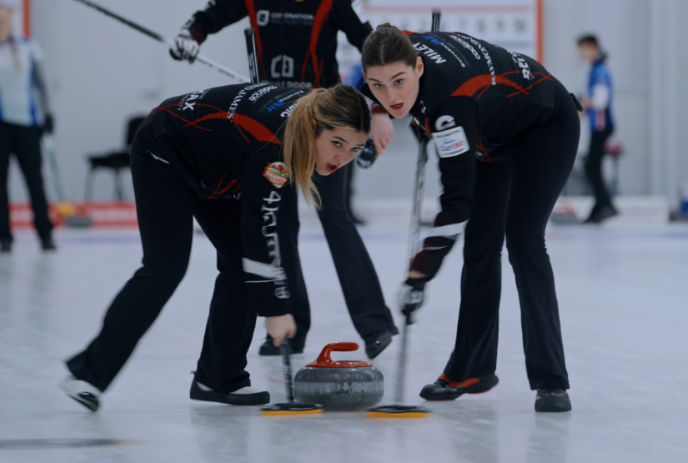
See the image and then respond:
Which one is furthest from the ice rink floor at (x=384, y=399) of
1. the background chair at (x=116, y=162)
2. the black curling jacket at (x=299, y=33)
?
the background chair at (x=116, y=162)

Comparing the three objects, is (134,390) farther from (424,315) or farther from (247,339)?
(424,315)

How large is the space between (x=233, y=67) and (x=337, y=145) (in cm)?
894

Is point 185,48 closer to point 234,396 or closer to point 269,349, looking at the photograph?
point 269,349

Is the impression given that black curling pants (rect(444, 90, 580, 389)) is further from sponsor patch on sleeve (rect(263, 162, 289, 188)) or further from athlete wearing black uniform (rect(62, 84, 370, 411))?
sponsor patch on sleeve (rect(263, 162, 289, 188))

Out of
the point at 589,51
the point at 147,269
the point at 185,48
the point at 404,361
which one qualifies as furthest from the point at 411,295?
the point at 589,51

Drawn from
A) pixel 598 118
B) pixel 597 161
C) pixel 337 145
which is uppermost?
pixel 337 145

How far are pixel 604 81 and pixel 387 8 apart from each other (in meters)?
3.24

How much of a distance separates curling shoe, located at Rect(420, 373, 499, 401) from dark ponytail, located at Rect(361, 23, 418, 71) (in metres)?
0.85

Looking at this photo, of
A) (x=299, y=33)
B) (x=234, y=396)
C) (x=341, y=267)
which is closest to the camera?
(x=234, y=396)

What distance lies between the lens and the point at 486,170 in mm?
2324

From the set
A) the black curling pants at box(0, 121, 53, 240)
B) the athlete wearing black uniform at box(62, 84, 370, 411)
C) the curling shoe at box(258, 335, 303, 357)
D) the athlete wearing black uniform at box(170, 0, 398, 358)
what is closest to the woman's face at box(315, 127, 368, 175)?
the athlete wearing black uniform at box(62, 84, 370, 411)

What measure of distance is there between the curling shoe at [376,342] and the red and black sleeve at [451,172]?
82cm

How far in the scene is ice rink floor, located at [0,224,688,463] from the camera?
5.82 ft

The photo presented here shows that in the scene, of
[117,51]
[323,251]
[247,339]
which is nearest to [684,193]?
[323,251]
